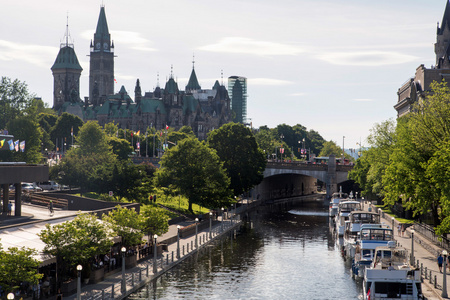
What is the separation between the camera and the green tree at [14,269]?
1419 inches

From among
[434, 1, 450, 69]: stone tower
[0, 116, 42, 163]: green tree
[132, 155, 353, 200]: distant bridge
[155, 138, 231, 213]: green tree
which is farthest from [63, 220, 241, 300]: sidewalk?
[434, 1, 450, 69]: stone tower

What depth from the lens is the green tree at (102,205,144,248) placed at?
178ft

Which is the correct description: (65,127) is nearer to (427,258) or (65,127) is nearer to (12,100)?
(12,100)

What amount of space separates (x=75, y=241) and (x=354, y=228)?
36112mm

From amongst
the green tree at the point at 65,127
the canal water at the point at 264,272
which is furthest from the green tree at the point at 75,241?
the green tree at the point at 65,127

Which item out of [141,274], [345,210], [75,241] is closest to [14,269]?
[75,241]

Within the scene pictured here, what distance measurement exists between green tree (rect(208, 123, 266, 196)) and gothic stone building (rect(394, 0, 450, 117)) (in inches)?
1298

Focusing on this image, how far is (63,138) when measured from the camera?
19962cm

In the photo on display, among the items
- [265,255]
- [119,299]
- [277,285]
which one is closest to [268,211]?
[265,255]

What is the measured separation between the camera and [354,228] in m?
70.4

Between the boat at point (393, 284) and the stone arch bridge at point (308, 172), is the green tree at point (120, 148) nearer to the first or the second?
the stone arch bridge at point (308, 172)

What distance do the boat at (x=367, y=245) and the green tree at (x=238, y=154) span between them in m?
58.3

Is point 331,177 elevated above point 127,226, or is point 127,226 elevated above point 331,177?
point 331,177

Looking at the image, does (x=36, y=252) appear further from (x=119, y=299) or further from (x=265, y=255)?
(x=265, y=255)
